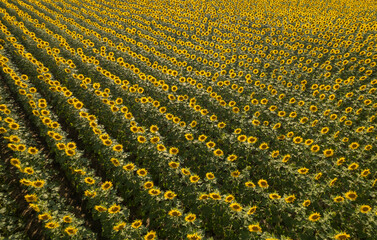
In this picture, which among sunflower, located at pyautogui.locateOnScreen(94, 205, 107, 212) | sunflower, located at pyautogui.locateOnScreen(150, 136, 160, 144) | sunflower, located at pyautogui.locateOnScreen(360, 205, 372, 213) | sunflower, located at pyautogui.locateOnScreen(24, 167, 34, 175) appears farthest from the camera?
sunflower, located at pyautogui.locateOnScreen(150, 136, 160, 144)

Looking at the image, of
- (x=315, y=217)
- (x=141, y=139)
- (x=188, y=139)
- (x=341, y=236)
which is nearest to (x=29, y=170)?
(x=141, y=139)

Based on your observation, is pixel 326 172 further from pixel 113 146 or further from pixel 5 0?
pixel 5 0

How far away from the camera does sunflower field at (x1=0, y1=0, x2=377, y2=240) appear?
4273mm

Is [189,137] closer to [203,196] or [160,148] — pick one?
[160,148]

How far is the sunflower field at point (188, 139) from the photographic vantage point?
427 centimetres

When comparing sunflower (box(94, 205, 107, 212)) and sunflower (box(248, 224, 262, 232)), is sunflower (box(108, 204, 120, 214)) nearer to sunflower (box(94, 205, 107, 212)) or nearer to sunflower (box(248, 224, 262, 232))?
sunflower (box(94, 205, 107, 212))

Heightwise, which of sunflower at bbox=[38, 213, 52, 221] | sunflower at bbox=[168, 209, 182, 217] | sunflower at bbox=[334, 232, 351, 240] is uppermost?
sunflower at bbox=[334, 232, 351, 240]

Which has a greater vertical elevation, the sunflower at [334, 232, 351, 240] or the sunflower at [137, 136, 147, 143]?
the sunflower at [334, 232, 351, 240]

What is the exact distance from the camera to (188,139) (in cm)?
571

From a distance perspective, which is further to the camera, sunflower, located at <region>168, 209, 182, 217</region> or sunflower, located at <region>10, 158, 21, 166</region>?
sunflower, located at <region>10, 158, 21, 166</region>

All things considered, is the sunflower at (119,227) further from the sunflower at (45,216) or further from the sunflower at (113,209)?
the sunflower at (45,216)

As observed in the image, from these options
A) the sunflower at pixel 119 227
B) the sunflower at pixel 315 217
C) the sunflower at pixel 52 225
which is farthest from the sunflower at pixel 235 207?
the sunflower at pixel 52 225

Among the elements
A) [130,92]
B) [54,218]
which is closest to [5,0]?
[130,92]

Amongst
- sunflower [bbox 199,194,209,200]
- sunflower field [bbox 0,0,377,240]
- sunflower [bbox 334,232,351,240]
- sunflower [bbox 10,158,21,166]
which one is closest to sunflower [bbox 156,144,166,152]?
sunflower field [bbox 0,0,377,240]
